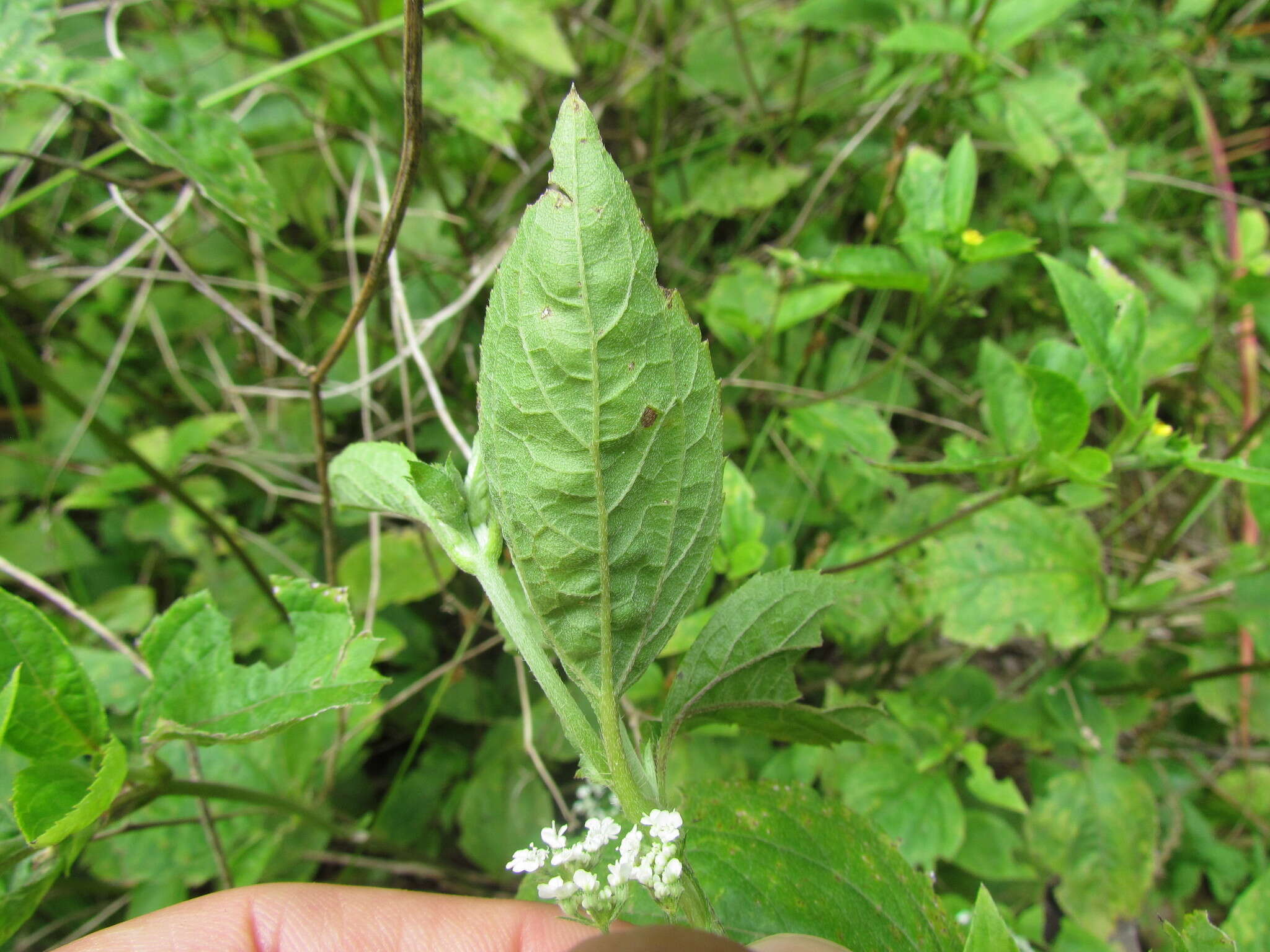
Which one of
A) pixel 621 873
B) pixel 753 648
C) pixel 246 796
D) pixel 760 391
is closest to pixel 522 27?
pixel 760 391

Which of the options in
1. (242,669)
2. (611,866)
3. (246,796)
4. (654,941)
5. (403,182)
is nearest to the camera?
(654,941)

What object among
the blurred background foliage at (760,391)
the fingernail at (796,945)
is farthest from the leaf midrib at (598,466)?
the blurred background foliage at (760,391)

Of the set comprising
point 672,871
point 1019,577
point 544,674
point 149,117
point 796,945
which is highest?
point 149,117

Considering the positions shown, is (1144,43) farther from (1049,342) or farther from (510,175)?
(510,175)

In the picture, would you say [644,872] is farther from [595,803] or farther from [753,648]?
[595,803]

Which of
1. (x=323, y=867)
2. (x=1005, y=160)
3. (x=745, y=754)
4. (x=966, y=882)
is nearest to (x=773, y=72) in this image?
(x=1005, y=160)
